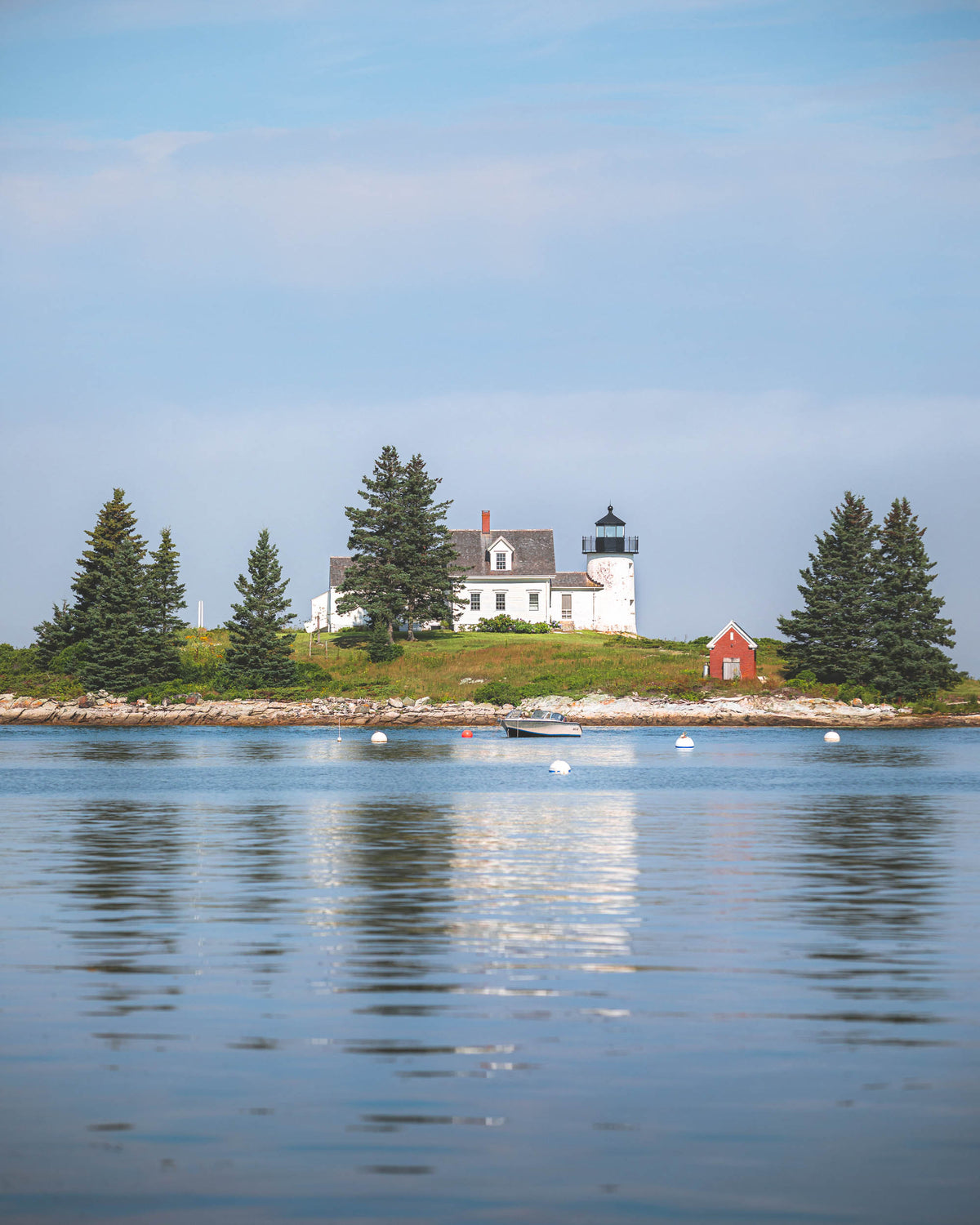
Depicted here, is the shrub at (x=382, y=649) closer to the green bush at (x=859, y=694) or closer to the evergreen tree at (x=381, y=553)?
the evergreen tree at (x=381, y=553)

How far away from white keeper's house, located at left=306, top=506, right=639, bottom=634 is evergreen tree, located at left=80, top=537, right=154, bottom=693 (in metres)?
25.9

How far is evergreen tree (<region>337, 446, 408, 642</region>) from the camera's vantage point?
112m

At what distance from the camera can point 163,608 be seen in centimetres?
10181

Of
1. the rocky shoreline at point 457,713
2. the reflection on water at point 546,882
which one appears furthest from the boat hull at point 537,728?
the reflection on water at point 546,882

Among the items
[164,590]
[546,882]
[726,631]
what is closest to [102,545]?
[164,590]

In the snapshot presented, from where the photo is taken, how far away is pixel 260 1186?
8.05 meters

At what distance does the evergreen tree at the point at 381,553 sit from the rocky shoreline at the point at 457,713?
54.1 ft

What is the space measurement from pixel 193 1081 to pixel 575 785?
122ft

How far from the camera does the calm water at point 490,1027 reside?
8109mm

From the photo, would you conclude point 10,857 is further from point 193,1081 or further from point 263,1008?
point 193,1081

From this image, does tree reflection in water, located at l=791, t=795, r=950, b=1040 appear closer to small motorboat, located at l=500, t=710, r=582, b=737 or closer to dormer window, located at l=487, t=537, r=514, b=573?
small motorboat, located at l=500, t=710, r=582, b=737

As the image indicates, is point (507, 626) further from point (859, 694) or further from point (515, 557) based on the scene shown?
point (859, 694)

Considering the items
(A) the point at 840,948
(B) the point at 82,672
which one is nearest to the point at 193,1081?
(A) the point at 840,948

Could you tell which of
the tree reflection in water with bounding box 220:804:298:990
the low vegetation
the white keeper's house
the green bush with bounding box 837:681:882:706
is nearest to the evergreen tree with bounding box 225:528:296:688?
the low vegetation
